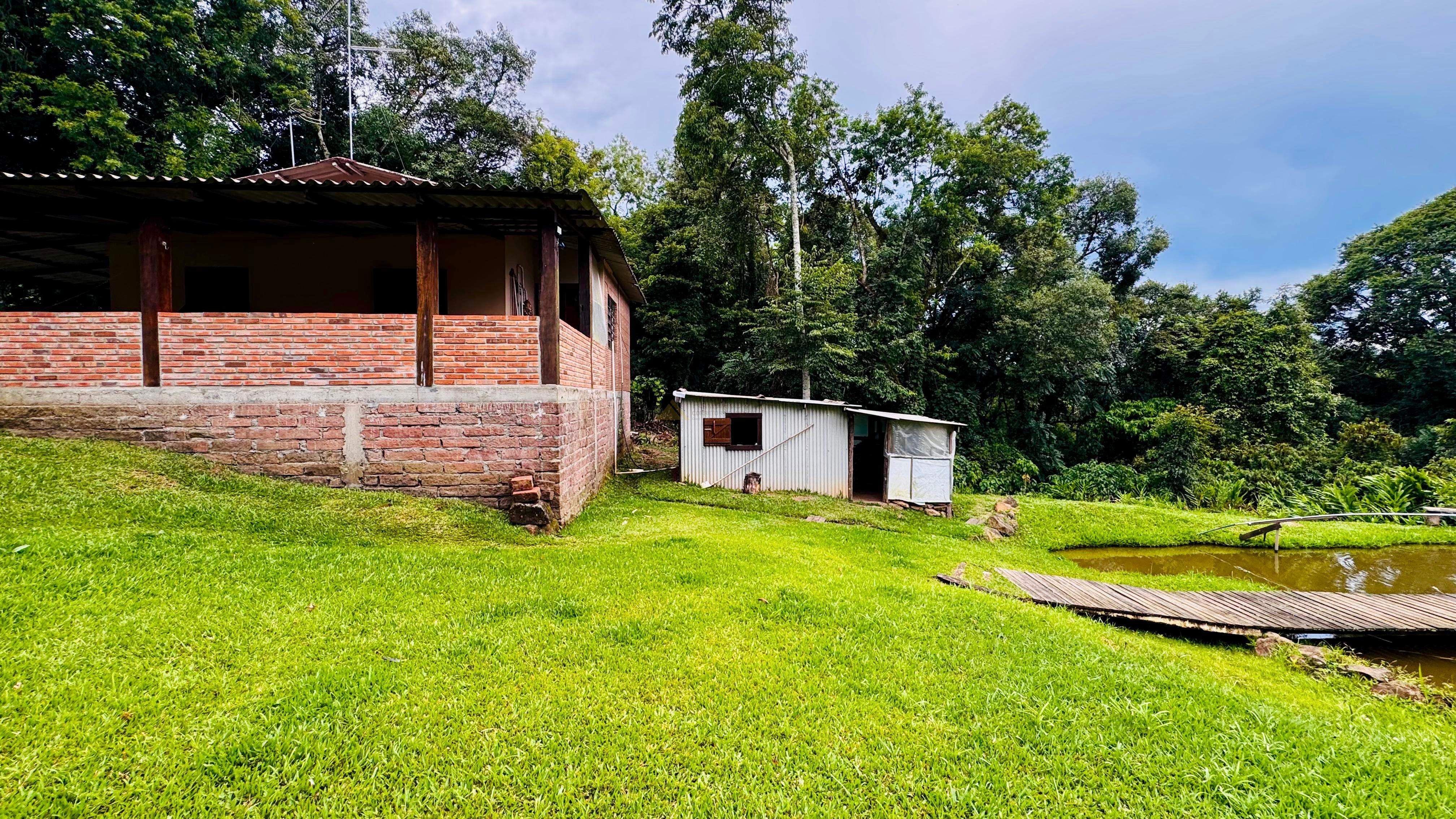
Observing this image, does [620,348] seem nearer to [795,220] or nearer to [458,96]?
[795,220]

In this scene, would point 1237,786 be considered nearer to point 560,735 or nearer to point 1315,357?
point 560,735

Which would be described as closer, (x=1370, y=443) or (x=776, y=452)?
(x=776, y=452)

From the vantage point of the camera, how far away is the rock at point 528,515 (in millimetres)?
6812

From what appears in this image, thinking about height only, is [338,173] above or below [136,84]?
below

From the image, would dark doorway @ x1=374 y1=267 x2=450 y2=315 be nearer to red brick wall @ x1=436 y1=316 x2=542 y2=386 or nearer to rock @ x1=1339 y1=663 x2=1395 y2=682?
red brick wall @ x1=436 y1=316 x2=542 y2=386

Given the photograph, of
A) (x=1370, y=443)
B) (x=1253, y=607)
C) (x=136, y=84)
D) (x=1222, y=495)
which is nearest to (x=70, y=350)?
(x=1253, y=607)

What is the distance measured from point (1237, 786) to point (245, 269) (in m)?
13.4

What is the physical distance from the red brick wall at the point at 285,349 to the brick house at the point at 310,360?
0.7 inches

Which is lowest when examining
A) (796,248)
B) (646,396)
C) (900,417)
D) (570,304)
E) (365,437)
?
(365,437)

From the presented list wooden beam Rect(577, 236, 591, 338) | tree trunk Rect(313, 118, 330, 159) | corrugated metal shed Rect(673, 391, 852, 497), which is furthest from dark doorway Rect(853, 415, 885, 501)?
tree trunk Rect(313, 118, 330, 159)

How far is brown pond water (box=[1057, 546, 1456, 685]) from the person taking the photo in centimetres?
891

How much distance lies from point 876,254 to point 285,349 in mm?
17761

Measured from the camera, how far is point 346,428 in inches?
265

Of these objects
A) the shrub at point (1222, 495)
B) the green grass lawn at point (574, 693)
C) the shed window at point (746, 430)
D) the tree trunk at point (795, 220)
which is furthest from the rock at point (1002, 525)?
the tree trunk at point (795, 220)
